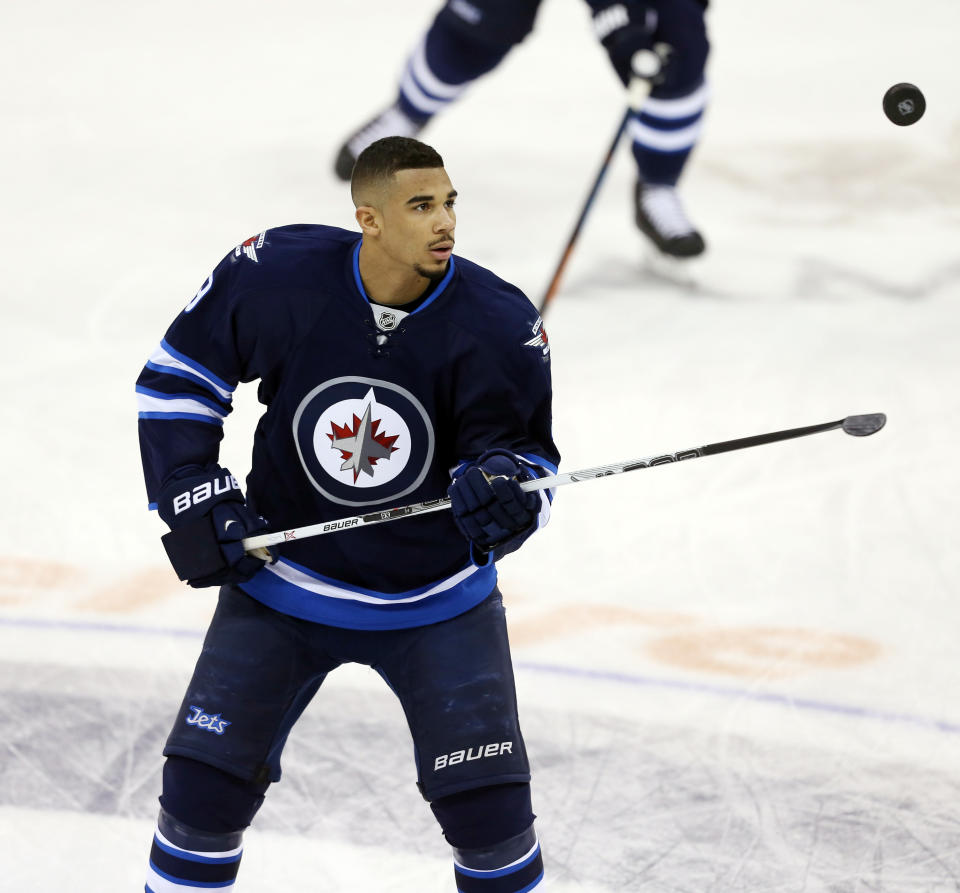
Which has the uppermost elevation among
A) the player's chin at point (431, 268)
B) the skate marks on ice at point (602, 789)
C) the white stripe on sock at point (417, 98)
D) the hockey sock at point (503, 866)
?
the player's chin at point (431, 268)

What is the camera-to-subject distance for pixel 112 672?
10.7 ft

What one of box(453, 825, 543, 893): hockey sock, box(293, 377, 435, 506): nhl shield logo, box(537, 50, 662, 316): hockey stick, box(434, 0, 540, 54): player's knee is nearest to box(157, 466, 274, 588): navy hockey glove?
box(293, 377, 435, 506): nhl shield logo

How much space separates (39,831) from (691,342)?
283 centimetres

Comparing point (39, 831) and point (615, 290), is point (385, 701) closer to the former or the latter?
point (39, 831)

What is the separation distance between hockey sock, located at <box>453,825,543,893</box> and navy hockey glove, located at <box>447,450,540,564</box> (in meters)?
0.42

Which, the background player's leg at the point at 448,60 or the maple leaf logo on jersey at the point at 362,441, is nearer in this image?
the maple leaf logo on jersey at the point at 362,441

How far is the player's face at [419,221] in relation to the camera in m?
2.07

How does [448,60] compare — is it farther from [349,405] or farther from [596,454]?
[349,405]

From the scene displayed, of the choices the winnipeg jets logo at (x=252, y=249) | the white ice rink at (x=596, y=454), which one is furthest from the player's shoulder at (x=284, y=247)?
the white ice rink at (x=596, y=454)

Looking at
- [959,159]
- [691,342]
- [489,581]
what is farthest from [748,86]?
[489,581]

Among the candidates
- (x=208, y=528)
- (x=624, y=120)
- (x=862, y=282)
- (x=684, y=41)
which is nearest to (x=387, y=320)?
(x=208, y=528)

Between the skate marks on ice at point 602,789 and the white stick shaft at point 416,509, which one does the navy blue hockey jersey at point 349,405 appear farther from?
the skate marks on ice at point 602,789

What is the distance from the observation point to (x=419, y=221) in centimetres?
207

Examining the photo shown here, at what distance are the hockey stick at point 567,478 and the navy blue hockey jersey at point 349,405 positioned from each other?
47 mm
